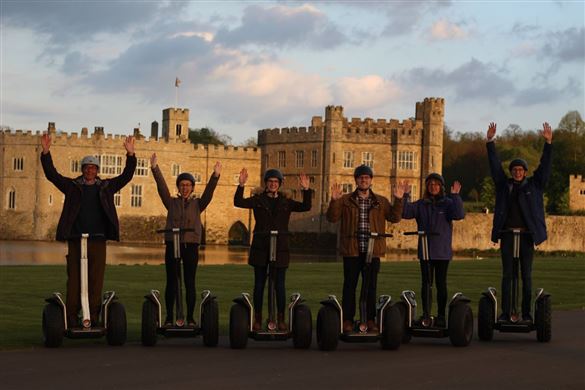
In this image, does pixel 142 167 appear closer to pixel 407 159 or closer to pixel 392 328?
pixel 407 159

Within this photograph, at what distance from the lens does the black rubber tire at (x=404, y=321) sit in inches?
575

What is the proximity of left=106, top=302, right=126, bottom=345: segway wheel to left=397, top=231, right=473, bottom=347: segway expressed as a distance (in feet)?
10.5

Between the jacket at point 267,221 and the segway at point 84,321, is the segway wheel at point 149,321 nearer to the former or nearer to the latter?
the segway at point 84,321

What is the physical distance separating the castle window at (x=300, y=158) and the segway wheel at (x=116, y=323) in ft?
248

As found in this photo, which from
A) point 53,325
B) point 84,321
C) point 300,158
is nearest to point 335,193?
point 84,321

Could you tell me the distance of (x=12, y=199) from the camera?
3378 inches

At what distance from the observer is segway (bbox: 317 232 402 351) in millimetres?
14203

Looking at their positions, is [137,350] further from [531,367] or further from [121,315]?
[531,367]

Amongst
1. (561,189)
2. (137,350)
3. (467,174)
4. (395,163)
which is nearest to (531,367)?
(137,350)

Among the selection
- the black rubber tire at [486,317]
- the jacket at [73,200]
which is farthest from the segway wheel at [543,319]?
the jacket at [73,200]

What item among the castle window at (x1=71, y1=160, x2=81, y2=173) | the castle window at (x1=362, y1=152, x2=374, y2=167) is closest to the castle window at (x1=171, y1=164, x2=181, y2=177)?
the castle window at (x1=71, y1=160, x2=81, y2=173)

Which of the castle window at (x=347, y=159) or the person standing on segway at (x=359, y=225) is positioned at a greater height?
the castle window at (x=347, y=159)

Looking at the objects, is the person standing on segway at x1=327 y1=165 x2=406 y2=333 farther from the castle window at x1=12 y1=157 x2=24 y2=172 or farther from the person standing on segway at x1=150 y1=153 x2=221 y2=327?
the castle window at x1=12 y1=157 x2=24 y2=172

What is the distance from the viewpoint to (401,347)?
48.4ft
